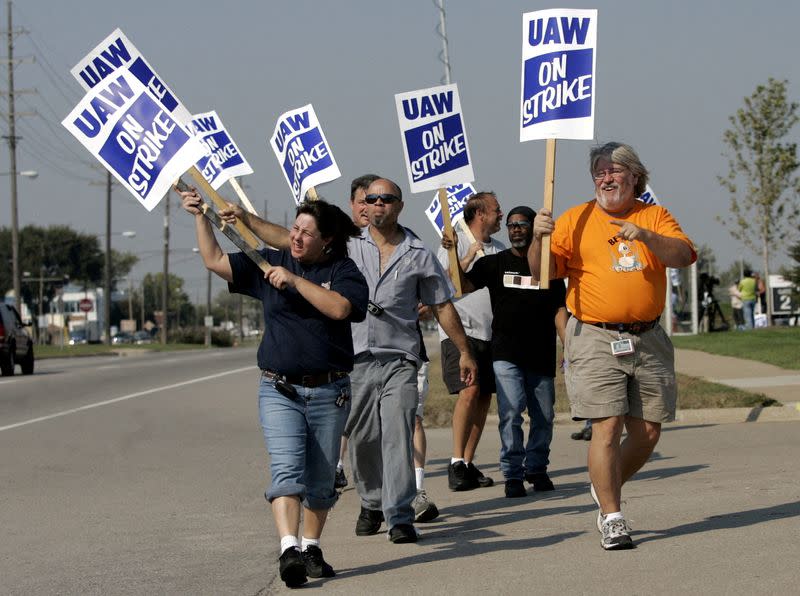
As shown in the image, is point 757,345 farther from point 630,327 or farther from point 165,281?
point 165,281

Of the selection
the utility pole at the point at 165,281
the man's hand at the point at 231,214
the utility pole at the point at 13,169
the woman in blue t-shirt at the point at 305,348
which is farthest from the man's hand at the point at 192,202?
the utility pole at the point at 165,281

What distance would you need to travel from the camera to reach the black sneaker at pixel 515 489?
960 cm

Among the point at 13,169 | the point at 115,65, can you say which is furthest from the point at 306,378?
the point at 13,169

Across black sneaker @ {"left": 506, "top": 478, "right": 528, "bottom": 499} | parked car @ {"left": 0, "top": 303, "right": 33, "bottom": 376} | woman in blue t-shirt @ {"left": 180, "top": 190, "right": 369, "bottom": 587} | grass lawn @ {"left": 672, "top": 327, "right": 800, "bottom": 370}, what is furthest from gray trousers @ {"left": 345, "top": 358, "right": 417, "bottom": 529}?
parked car @ {"left": 0, "top": 303, "right": 33, "bottom": 376}

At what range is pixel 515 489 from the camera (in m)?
9.61

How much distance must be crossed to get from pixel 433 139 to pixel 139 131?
3.39 meters

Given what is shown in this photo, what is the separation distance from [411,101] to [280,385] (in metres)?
4.29

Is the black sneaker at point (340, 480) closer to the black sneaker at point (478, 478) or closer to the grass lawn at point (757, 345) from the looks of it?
the black sneaker at point (478, 478)

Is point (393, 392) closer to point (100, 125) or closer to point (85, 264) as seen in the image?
point (100, 125)

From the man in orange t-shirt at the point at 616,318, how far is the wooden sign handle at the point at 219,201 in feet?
4.79

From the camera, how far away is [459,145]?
415 inches

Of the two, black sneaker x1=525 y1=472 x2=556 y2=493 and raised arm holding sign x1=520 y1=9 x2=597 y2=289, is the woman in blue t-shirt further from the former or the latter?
black sneaker x1=525 y1=472 x2=556 y2=493

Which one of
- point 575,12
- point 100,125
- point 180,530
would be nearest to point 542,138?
point 575,12

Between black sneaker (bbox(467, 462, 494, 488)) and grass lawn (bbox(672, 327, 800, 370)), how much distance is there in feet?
39.8
